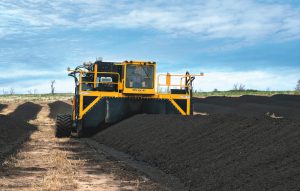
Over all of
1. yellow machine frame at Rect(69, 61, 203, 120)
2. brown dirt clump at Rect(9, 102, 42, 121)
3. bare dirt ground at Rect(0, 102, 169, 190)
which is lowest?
brown dirt clump at Rect(9, 102, 42, 121)

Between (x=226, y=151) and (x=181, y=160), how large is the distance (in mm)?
1595

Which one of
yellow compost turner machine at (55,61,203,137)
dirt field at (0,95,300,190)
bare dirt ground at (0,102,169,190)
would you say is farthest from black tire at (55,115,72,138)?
bare dirt ground at (0,102,169,190)

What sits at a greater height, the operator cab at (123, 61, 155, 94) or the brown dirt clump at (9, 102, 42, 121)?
the operator cab at (123, 61, 155, 94)

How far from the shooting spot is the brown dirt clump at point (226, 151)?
997 cm

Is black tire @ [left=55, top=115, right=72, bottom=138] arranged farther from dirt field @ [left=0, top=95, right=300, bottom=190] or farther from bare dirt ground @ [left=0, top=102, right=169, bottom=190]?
bare dirt ground @ [left=0, top=102, right=169, bottom=190]

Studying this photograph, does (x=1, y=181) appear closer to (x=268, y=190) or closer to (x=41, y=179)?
(x=41, y=179)

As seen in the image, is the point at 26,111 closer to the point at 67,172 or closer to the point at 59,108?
the point at 59,108

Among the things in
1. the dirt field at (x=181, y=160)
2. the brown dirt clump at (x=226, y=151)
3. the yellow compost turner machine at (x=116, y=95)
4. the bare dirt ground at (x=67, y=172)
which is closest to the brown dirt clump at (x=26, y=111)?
the yellow compost turner machine at (x=116, y=95)

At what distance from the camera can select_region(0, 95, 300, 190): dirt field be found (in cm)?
1034

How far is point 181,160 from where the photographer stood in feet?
44.5

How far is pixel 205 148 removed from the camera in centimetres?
1358

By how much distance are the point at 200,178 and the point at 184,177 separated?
636mm

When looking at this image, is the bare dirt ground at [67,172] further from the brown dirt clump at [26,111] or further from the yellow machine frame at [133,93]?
the brown dirt clump at [26,111]

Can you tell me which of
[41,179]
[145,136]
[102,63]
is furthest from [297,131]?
[102,63]
